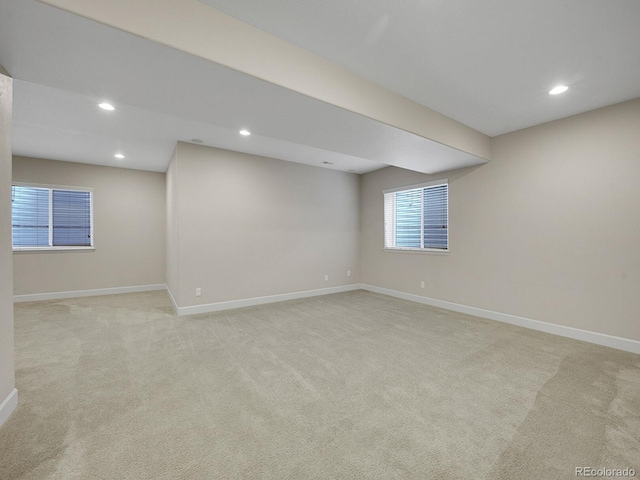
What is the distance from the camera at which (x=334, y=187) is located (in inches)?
239

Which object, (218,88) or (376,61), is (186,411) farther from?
(376,61)

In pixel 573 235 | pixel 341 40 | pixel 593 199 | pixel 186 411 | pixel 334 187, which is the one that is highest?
pixel 341 40

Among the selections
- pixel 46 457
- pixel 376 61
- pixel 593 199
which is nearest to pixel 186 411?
pixel 46 457

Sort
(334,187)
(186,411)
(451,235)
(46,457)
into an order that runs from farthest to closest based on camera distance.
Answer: (334,187), (451,235), (186,411), (46,457)

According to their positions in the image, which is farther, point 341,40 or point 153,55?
point 341,40

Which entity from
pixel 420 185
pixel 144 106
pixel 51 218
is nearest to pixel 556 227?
pixel 420 185

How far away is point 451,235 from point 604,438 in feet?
10.7

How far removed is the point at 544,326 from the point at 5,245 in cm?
552

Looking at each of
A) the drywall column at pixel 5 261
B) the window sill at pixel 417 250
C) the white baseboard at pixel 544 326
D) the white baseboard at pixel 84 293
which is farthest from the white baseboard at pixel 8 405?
the window sill at pixel 417 250

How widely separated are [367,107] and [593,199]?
2.94 meters

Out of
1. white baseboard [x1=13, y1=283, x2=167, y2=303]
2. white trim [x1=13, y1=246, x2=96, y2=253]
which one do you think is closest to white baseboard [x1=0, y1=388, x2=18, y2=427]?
white baseboard [x1=13, y1=283, x2=167, y2=303]

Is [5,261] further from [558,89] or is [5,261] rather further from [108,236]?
[558,89]

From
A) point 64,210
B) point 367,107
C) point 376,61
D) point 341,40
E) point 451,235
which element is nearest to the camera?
point 341,40

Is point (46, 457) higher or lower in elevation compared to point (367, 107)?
lower
